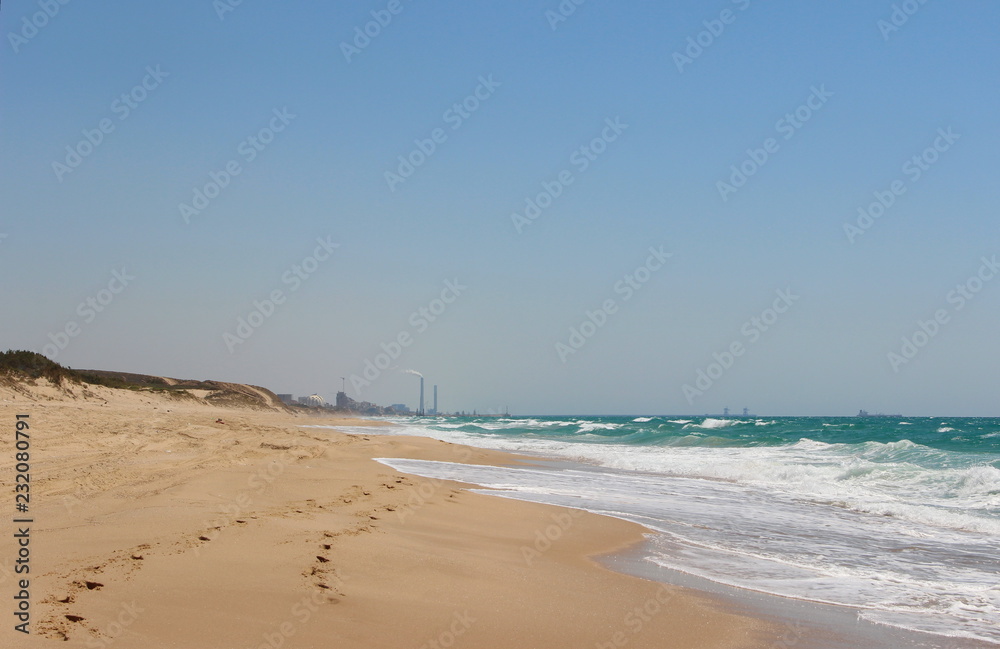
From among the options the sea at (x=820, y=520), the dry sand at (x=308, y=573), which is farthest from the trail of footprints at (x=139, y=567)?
the sea at (x=820, y=520)

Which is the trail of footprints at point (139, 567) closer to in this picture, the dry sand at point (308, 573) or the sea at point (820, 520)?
the dry sand at point (308, 573)

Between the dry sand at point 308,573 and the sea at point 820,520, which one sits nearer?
the dry sand at point 308,573

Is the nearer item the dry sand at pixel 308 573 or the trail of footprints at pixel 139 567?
the trail of footprints at pixel 139 567

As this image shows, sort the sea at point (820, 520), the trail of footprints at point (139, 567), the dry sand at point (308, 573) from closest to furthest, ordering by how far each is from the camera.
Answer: the trail of footprints at point (139, 567) → the dry sand at point (308, 573) → the sea at point (820, 520)

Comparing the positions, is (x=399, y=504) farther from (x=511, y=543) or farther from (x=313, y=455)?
(x=313, y=455)

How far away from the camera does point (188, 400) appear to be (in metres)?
51.1

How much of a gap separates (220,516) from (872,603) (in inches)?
217

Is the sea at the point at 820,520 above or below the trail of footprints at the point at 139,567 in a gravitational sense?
below

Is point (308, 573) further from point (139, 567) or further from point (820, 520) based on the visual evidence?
point (820, 520)

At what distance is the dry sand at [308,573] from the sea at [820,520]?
1.10 metres

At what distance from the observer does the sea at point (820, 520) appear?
242 inches

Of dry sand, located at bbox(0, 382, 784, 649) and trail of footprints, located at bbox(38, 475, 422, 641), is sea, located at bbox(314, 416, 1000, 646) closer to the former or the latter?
dry sand, located at bbox(0, 382, 784, 649)

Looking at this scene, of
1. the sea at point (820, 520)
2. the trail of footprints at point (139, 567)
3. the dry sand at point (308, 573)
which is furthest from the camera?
the sea at point (820, 520)

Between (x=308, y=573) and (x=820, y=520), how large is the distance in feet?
26.6
